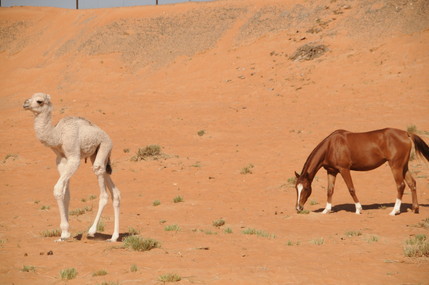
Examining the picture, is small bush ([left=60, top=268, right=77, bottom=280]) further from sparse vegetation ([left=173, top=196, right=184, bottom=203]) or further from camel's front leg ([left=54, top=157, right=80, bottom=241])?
sparse vegetation ([left=173, top=196, right=184, bottom=203])

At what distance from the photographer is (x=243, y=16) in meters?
58.9

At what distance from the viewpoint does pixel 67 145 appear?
32.2 ft

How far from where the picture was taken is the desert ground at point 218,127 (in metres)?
8.79

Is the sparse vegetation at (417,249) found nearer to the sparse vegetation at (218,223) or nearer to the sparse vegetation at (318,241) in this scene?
the sparse vegetation at (318,241)

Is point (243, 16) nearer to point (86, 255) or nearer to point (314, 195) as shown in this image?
point (314, 195)

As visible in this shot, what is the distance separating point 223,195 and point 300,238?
6.71 meters

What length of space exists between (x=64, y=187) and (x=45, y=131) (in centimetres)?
109

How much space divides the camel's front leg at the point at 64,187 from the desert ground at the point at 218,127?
44 cm

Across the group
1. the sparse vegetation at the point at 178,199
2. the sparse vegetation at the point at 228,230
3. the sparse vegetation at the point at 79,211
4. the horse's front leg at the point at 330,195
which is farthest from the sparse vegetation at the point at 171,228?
the sparse vegetation at the point at 178,199

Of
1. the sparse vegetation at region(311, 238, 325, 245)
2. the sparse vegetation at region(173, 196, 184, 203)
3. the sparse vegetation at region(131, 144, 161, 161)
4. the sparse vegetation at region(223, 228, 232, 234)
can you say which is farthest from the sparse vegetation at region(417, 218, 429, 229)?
Result: the sparse vegetation at region(131, 144, 161, 161)

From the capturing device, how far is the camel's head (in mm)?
9742

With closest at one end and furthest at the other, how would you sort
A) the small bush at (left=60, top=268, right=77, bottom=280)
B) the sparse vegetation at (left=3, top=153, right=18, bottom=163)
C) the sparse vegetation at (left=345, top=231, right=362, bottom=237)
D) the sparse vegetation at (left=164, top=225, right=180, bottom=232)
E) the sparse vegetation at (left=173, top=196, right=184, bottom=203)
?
the small bush at (left=60, top=268, right=77, bottom=280) < the sparse vegetation at (left=345, top=231, right=362, bottom=237) < the sparse vegetation at (left=164, top=225, right=180, bottom=232) < the sparse vegetation at (left=173, top=196, right=184, bottom=203) < the sparse vegetation at (left=3, top=153, right=18, bottom=163)

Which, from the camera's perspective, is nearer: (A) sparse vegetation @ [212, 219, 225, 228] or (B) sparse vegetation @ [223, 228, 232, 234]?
(B) sparse vegetation @ [223, 228, 232, 234]

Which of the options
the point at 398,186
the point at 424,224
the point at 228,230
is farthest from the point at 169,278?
the point at 398,186
